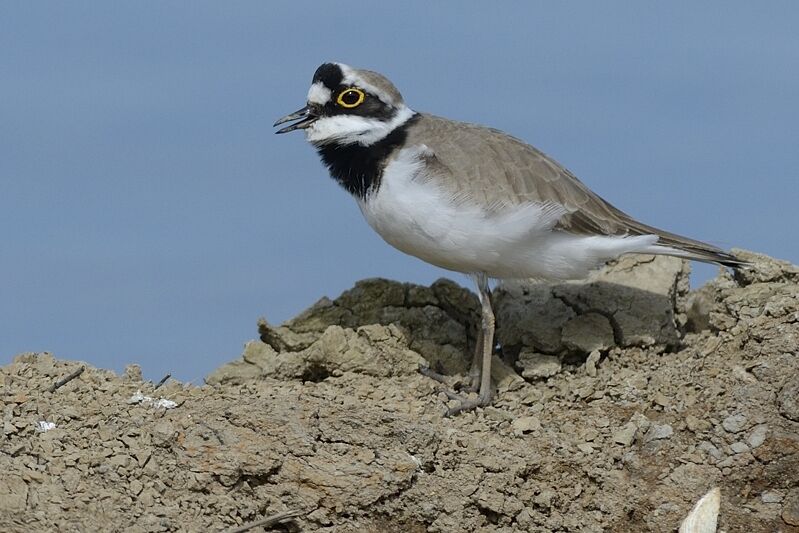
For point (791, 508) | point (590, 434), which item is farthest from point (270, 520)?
point (791, 508)

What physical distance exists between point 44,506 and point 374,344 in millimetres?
2548

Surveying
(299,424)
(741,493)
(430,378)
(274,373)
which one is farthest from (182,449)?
(741,493)

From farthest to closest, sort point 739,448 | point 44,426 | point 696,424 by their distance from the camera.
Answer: point 696,424, point 739,448, point 44,426

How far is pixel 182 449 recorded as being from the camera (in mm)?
7336

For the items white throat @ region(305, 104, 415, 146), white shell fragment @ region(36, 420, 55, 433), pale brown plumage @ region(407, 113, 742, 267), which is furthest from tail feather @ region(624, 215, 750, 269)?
white shell fragment @ region(36, 420, 55, 433)

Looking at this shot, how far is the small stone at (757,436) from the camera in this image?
7828mm

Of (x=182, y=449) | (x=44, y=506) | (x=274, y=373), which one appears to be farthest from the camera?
(x=274, y=373)

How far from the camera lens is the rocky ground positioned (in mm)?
7215

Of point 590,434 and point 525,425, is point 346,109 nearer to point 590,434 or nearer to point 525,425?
point 525,425

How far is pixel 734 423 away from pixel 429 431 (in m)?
1.90

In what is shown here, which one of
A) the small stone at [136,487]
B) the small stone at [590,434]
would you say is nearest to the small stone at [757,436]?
the small stone at [590,434]

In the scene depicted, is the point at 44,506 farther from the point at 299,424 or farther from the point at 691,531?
the point at 691,531

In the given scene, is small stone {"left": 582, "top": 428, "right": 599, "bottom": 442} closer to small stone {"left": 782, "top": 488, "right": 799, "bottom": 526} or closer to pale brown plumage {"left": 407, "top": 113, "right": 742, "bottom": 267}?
small stone {"left": 782, "top": 488, "right": 799, "bottom": 526}

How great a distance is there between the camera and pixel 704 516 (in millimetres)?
7488
